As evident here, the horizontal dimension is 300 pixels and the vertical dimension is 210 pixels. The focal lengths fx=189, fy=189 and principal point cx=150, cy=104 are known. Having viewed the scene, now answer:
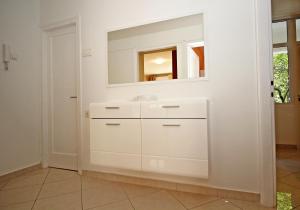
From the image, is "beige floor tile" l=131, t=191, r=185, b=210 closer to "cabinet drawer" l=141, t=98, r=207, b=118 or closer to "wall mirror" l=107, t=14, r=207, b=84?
"cabinet drawer" l=141, t=98, r=207, b=118

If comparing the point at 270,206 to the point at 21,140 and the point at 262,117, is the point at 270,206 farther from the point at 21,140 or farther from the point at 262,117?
the point at 21,140

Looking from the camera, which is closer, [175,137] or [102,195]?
[175,137]

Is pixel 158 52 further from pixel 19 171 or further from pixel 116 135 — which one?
pixel 19 171

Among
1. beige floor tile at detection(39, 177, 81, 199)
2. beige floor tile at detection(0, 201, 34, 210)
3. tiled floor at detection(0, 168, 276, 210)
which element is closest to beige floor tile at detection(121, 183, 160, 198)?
tiled floor at detection(0, 168, 276, 210)

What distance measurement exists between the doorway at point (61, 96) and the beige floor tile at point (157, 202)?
1.22 m

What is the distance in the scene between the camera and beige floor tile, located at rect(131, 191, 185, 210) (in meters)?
1.54

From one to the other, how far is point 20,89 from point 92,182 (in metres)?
1.55

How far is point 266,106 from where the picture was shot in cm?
154

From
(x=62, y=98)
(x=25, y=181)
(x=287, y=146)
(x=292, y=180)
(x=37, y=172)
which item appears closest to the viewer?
(x=292, y=180)

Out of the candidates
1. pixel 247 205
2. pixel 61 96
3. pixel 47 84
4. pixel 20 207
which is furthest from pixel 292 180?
pixel 47 84

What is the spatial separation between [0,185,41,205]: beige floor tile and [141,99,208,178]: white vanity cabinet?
44.1 inches

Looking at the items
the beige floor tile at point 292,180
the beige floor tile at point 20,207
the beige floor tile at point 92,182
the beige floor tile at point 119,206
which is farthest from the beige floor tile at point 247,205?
the beige floor tile at point 20,207

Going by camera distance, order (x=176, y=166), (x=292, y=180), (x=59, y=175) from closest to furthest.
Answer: (x=176, y=166), (x=292, y=180), (x=59, y=175)

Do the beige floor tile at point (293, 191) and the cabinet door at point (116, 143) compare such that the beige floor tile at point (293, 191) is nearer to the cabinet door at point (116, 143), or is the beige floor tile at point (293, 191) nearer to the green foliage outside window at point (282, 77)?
the cabinet door at point (116, 143)
